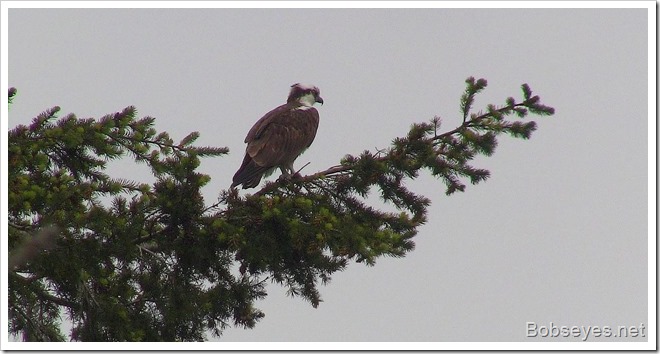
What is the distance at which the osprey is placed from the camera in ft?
32.5

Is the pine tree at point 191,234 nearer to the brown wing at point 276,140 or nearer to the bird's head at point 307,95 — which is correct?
the brown wing at point 276,140

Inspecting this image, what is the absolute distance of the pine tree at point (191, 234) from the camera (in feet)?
23.8

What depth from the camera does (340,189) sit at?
7938mm

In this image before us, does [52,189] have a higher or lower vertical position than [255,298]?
higher

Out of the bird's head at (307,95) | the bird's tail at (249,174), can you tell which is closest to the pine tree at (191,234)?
the bird's tail at (249,174)

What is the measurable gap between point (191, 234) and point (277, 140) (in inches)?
116

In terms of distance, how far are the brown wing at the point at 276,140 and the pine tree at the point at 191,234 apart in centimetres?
190

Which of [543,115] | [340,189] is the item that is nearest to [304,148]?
[340,189]

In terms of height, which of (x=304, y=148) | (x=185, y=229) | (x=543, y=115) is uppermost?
(x=304, y=148)

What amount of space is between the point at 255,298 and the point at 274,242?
601 millimetres

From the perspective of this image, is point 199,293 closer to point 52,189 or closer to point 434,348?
point 52,189

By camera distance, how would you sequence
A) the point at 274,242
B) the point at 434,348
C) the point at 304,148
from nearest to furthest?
the point at 434,348 → the point at 274,242 → the point at 304,148

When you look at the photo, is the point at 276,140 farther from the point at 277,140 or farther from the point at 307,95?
the point at 307,95

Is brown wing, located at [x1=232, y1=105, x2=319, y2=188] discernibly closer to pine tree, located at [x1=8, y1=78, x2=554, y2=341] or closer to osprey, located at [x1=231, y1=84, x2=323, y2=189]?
osprey, located at [x1=231, y1=84, x2=323, y2=189]
